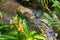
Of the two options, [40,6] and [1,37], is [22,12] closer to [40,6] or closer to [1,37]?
[40,6]

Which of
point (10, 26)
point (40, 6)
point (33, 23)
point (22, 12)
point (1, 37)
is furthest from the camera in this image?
point (40, 6)

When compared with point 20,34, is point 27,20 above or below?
above

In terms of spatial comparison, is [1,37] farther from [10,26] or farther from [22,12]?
[22,12]

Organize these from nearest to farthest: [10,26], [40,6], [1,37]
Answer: [1,37]
[10,26]
[40,6]

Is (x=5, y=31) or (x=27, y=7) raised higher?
(x=27, y=7)

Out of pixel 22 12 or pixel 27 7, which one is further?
pixel 27 7

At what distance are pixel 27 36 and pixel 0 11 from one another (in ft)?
3.44

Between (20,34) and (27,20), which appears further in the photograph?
(27,20)

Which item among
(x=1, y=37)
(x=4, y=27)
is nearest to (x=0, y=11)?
(x=4, y=27)

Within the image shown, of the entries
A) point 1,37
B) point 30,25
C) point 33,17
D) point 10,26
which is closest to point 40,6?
point 33,17

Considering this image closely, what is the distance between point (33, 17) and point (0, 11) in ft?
2.26

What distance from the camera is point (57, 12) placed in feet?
10.5

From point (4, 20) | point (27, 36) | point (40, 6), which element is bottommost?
point (27, 36)

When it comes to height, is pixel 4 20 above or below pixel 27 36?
above
